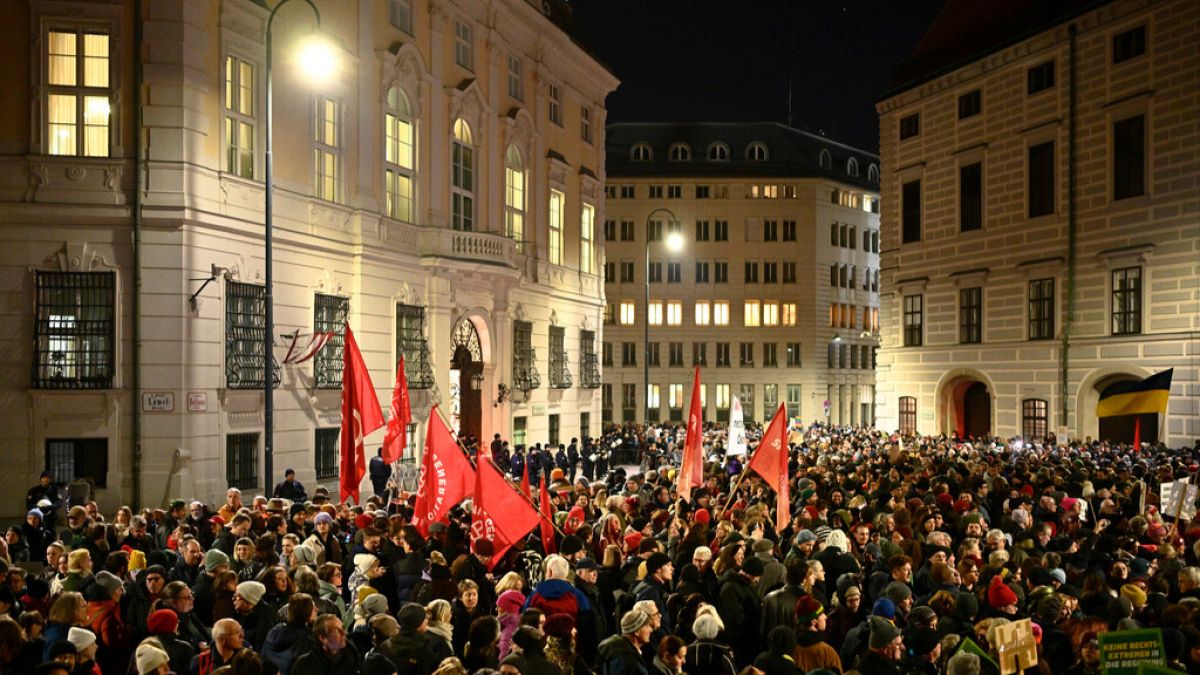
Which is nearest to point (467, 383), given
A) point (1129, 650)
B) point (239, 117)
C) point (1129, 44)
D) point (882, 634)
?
point (239, 117)

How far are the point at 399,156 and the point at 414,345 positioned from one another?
→ 5.33 m

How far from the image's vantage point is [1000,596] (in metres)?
9.68

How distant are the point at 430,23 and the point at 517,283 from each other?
8896 millimetres

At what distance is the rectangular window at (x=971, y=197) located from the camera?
41.1 meters

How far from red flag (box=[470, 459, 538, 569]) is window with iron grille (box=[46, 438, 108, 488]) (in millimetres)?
12451

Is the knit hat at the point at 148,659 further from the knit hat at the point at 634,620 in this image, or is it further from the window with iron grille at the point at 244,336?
the window with iron grille at the point at 244,336

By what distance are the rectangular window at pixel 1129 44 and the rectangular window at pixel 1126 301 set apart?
22.0 feet

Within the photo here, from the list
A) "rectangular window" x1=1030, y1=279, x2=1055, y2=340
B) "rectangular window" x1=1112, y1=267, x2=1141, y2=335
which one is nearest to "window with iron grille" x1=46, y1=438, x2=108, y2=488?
"rectangular window" x1=1112, y1=267, x2=1141, y2=335

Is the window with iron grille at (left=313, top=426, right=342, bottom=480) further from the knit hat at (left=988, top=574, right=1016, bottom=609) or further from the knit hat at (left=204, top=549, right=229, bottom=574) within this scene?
the knit hat at (left=988, top=574, right=1016, bottom=609)

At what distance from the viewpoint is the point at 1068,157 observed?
36.9 metres

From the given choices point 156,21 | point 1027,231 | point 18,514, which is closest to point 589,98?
point 1027,231

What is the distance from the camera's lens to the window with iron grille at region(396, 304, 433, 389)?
30641 millimetres

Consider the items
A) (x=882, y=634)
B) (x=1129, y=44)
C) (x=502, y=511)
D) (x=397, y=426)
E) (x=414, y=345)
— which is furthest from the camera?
(x=1129, y=44)

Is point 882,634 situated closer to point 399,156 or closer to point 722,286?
point 399,156
